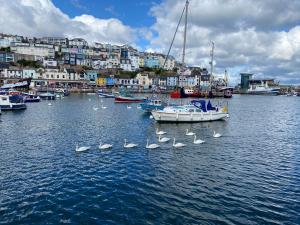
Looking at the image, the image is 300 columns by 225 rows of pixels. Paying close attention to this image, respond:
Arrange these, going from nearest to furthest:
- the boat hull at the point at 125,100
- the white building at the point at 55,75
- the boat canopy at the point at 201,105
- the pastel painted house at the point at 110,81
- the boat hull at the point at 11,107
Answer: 1. the boat canopy at the point at 201,105
2. the boat hull at the point at 11,107
3. the boat hull at the point at 125,100
4. the white building at the point at 55,75
5. the pastel painted house at the point at 110,81

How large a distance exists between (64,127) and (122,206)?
2623 cm

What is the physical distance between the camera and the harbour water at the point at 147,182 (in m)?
13.8

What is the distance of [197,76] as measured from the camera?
19675cm

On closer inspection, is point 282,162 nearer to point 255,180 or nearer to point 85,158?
point 255,180

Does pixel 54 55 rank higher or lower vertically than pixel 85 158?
higher

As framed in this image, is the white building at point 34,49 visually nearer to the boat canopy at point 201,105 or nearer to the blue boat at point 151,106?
the blue boat at point 151,106

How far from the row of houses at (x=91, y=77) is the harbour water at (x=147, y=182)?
113916 mm

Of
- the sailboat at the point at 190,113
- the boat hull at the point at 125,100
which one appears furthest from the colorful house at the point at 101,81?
the sailboat at the point at 190,113

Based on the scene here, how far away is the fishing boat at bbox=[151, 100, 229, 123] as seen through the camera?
1687 inches

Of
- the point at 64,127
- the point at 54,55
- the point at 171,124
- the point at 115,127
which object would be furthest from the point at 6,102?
the point at 54,55

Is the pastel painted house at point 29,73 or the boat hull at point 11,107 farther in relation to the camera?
the pastel painted house at point 29,73

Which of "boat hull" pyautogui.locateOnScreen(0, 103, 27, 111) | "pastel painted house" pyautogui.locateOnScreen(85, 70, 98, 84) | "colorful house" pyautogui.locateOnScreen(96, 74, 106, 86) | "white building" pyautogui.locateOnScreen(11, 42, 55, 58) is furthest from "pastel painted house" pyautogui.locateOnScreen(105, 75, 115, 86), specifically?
"boat hull" pyautogui.locateOnScreen(0, 103, 27, 111)

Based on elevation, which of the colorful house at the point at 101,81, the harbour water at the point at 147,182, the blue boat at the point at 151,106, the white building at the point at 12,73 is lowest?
the harbour water at the point at 147,182

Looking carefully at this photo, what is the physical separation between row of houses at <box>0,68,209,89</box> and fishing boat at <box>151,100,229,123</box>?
302 feet
